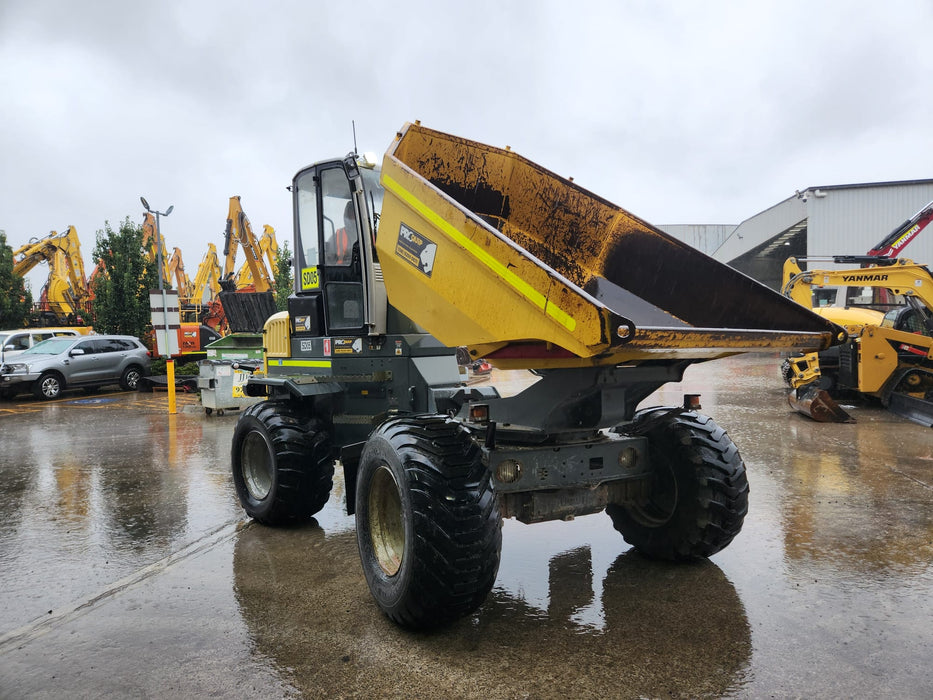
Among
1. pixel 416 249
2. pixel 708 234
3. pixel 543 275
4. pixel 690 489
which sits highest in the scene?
pixel 708 234

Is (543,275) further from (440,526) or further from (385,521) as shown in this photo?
(385,521)

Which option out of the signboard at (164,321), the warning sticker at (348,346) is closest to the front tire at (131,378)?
the signboard at (164,321)

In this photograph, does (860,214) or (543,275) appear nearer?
(543,275)

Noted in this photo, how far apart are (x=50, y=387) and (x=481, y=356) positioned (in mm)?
15911

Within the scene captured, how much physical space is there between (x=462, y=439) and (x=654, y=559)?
1896mm

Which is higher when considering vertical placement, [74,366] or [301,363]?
[301,363]

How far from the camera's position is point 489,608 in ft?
12.8

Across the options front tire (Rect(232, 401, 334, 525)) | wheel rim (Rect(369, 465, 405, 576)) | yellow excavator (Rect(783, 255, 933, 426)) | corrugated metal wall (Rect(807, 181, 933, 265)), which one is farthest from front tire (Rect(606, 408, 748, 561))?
corrugated metal wall (Rect(807, 181, 933, 265))

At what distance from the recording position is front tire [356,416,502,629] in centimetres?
333

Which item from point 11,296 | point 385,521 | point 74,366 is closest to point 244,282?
point 11,296

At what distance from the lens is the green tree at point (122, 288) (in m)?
21.5


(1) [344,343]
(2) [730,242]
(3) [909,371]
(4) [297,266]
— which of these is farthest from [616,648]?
(2) [730,242]

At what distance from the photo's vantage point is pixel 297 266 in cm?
591

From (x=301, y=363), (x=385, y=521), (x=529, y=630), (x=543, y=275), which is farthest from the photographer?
(x=301, y=363)
